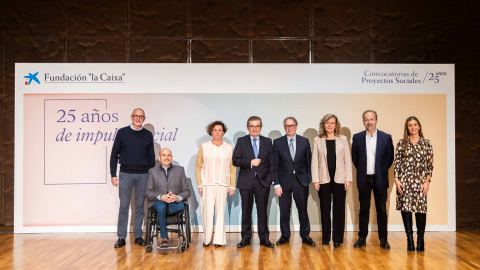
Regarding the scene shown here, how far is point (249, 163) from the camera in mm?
5527

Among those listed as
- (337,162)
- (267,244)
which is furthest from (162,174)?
(337,162)

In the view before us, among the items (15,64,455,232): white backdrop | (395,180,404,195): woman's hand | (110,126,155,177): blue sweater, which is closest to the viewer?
(395,180,404,195): woman's hand

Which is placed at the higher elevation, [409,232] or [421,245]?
[409,232]

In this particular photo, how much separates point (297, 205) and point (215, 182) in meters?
1.05

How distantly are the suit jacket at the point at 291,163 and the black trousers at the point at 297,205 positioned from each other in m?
0.07

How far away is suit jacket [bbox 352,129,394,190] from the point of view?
546 cm

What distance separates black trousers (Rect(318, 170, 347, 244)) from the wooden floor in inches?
6.8

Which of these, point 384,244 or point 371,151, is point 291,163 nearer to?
point 371,151

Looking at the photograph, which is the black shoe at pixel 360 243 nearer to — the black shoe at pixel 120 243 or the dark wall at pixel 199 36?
the dark wall at pixel 199 36

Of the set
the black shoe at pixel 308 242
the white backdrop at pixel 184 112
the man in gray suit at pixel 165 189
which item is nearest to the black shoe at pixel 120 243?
the man in gray suit at pixel 165 189

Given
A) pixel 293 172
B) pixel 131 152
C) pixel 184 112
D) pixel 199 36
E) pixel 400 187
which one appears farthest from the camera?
pixel 199 36

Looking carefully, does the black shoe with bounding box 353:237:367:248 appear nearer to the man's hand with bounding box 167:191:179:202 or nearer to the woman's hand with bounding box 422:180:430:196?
the woman's hand with bounding box 422:180:430:196

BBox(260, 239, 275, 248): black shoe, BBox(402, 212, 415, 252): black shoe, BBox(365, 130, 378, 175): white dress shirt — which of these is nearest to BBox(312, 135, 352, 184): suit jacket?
BBox(365, 130, 378, 175): white dress shirt

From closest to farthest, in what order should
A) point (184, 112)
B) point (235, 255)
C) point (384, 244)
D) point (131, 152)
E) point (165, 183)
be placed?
point (235, 255) → point (384, 244) → point (165, 183) → point (131, 152) → point (184, 112)
